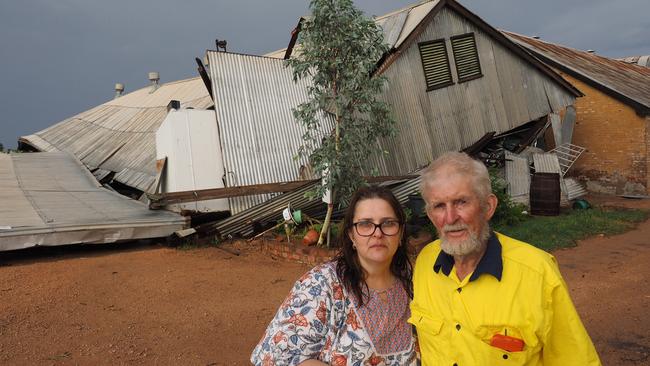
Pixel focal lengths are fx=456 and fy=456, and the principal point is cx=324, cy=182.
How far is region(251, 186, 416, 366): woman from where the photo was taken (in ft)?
6.06

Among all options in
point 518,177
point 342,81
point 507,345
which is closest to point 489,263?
point 507,345

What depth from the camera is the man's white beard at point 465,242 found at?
1.90m

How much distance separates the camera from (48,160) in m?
13.1

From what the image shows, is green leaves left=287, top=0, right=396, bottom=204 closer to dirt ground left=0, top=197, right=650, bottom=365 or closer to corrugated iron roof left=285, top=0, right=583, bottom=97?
dirt ground left=0, top=197, right=650, bottom=365

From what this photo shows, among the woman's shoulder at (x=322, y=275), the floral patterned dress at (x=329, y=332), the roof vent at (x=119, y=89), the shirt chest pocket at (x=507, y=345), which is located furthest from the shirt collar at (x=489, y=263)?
the roof vent at (x=119, y=89)

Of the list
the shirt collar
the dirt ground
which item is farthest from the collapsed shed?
the shirt collar

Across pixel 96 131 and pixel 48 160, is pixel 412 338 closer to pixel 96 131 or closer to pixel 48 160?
pixel 48 160

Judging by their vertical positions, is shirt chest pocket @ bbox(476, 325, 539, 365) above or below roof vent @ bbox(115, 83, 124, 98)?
below

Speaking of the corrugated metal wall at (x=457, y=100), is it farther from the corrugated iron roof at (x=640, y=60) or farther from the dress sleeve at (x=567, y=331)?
the corrugated iron roof at (x=640, y=60)

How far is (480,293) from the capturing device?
181 cm

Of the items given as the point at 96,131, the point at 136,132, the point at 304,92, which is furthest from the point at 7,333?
the point at 96,131

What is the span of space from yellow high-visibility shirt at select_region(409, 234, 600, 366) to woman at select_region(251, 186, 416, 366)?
0.51ft

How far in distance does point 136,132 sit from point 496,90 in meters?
11.2

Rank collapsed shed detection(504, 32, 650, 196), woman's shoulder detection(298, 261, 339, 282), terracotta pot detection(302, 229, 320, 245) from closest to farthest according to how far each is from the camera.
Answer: woman's shoulder detection(298, 261, 339, 282) → terracotta pot detection(302, 229, 320, 245) → collapsed shed detection(504, 32, 650, 196)
